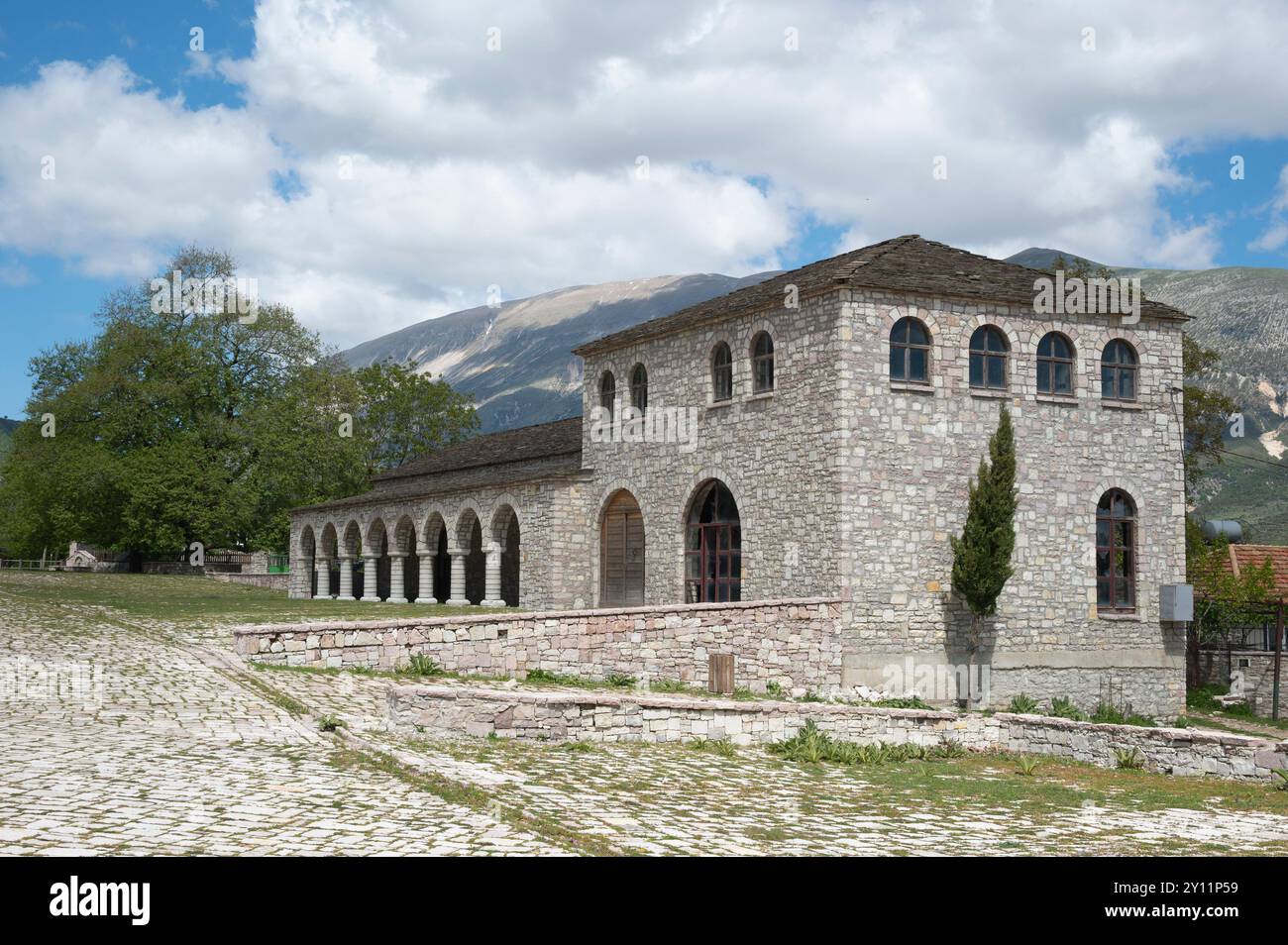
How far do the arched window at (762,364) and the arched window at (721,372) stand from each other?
2.38ft

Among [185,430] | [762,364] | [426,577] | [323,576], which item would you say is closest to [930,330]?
[762,364]

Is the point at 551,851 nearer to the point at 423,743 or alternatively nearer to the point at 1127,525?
the point at 423,743

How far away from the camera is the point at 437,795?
8.91 metres

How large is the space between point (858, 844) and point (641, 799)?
84.7 inches

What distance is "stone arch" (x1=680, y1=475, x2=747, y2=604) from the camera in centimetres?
2462

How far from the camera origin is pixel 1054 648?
76.4 feet

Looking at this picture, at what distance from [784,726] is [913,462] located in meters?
9.34

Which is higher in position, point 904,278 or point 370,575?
point 904,278

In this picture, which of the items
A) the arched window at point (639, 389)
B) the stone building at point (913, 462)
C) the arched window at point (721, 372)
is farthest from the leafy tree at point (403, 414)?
the arched window at point (721, 372)

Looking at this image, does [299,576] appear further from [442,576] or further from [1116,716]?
[1116,716]

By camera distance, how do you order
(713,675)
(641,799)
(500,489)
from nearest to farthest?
(641,799) → (713,675) → (500,489)

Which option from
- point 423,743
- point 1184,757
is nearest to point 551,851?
point 423,743

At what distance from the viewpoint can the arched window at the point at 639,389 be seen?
2777cm

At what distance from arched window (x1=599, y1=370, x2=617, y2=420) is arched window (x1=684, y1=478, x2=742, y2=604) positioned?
449cm
